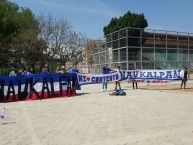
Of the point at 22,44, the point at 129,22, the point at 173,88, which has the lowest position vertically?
the point at 173,88

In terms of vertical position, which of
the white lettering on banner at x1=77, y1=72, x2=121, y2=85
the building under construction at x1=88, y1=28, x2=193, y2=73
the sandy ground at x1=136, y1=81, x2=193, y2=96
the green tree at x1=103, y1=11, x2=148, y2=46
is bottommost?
the sandy ground at x1=136, y1=81, x2=193, y2=96

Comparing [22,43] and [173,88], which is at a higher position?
[22,43]

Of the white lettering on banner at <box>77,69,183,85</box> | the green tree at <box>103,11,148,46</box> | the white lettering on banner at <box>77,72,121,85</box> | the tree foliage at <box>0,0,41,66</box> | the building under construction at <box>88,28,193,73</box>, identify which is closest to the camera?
the white lettering on banner at <box>77,72,121,85</box>

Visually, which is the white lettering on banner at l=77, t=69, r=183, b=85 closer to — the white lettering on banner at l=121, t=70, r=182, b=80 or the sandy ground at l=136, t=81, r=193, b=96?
the white lettering on banner at l=121, t=70, r=182, b=80

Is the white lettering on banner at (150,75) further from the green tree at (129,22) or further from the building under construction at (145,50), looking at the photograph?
the green tree at (129,22)

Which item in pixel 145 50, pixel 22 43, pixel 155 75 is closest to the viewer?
pixel 155 75

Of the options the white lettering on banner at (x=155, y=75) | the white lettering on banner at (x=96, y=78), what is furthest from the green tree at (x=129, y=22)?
the white lettering on banner at (x=96, y=78)

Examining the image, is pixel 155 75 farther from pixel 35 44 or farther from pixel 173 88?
pixel 35 44

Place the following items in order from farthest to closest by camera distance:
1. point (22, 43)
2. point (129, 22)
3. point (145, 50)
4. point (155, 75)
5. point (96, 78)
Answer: point (129, 22), point (22, 43), point (145, 50), point (155, 75), point (96, 78)

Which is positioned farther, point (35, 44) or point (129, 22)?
point (129, 22)

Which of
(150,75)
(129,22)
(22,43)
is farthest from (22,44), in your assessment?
(150,75)

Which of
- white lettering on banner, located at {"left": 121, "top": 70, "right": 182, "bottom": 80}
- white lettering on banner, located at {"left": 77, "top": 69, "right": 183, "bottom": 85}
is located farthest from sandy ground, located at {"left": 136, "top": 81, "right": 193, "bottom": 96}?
white lettering on banner, located at {"left": 121, "top": 70, "right": 182, "bottom": 80}

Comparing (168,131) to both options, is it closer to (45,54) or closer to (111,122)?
(111,122)

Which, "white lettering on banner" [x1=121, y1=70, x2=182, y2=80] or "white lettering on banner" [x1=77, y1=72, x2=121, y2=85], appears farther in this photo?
"white lettering on banner" [x1=121, y1=70, x2=182, y2=80]
